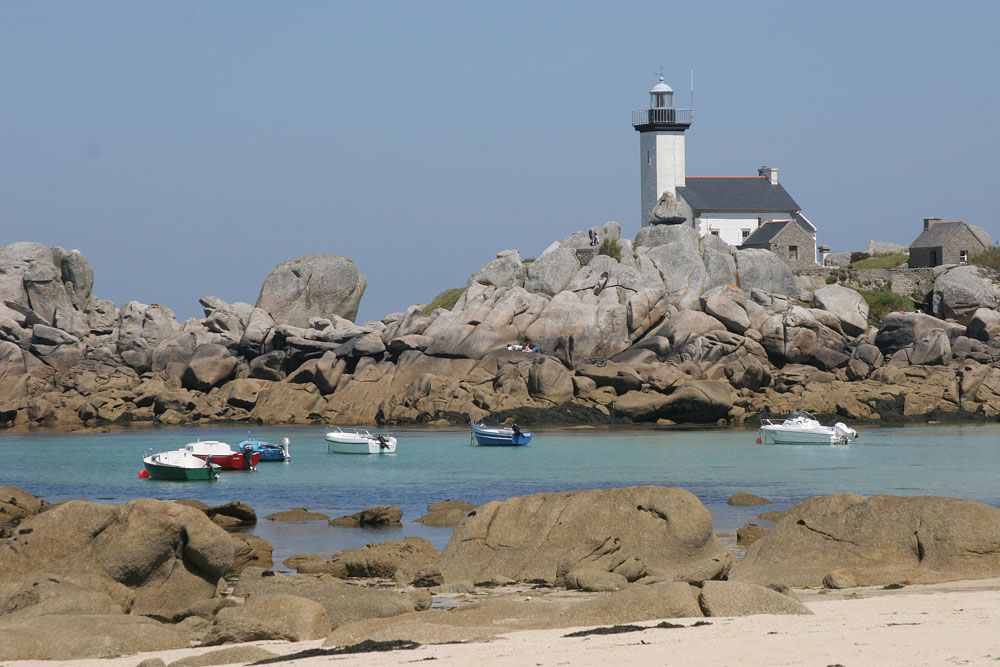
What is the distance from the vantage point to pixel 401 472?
144 ft

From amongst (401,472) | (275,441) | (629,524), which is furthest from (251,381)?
(629,524)

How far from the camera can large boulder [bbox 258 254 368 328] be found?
81125mm

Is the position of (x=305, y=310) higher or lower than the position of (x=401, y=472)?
higher

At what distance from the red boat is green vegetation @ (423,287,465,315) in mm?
39915

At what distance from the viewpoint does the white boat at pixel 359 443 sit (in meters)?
51.6

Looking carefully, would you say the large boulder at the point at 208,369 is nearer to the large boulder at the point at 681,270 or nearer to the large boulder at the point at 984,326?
the large boulder at the point at 681,270

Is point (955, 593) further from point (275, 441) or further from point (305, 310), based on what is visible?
point (305, 310)

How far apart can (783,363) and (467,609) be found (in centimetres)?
5421

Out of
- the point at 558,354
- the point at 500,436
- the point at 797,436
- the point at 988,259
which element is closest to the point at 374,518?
the point at 500,436

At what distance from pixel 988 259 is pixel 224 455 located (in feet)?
199

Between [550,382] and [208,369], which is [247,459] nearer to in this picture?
[550,382]

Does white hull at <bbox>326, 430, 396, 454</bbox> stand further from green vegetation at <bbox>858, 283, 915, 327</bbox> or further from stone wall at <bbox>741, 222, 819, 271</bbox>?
stone wall at <bbox>741, 222, 819, 271</bbox>

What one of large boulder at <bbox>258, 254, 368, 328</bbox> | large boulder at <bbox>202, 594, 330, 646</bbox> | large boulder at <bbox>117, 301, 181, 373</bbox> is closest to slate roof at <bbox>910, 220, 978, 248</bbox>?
large boulder at <bbox>258, 254, 368, 328</bbox>

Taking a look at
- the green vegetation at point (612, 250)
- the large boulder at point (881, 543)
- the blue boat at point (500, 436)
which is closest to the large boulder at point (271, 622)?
the large boulder at point (881, 543)
